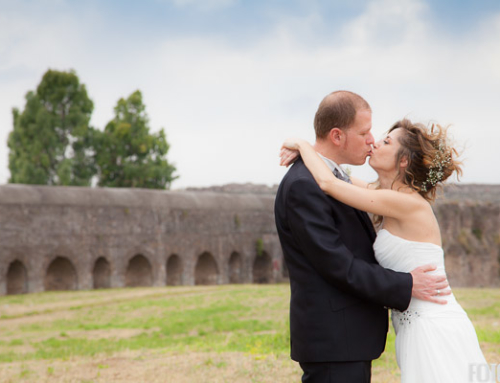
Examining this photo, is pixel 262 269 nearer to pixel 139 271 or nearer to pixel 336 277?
pixel 139 271

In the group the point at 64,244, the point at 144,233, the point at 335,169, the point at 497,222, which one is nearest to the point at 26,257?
the point at 64,244

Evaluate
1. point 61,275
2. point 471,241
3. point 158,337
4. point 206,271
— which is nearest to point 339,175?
point 158,337

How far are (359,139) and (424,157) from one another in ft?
1.27

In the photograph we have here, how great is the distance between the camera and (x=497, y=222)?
32.1 metres

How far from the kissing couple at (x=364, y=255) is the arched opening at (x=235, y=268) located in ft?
86.2

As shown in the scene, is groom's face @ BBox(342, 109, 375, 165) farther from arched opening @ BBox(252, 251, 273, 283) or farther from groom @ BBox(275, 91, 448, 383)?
arched opening @ BBox(252, 251, 273, 283)

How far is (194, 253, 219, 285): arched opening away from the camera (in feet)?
92.5

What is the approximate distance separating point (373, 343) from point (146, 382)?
429cm

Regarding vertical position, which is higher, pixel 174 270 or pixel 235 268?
pixel 174 270

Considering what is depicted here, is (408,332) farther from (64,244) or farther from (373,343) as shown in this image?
(64,244)

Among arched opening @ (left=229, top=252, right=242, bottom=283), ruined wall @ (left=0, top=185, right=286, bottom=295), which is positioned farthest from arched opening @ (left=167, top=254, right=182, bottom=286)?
arched opening @ (left=229, top=252, right=242, bottom=283)

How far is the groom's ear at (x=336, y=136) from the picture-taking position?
3.02m

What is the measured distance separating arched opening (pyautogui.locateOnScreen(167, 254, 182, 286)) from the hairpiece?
24.0 m

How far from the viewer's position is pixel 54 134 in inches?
1359
